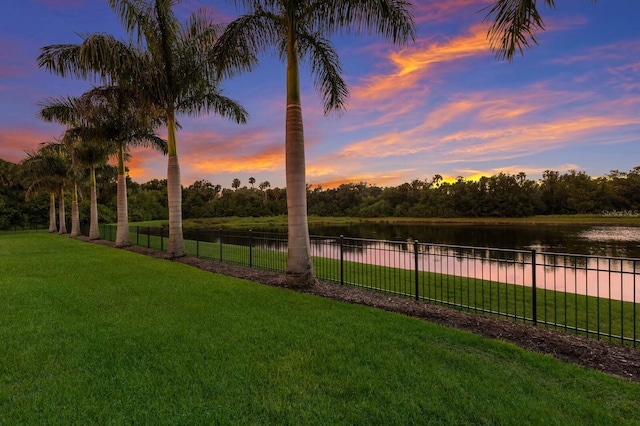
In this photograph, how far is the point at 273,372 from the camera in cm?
337

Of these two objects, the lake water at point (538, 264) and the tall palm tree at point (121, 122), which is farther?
the tall palm tree at point (121, 122)

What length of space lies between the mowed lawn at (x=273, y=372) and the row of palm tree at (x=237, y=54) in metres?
3.07

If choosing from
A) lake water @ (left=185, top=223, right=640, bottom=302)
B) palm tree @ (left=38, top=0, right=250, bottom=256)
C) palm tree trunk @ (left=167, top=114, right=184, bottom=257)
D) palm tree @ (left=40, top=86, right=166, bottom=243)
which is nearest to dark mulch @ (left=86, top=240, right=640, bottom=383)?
lake water @ (left=185, top=223, right=640, bottom=302)

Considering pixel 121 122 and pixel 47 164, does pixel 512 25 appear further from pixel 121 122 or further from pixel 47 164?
pixel 47 164

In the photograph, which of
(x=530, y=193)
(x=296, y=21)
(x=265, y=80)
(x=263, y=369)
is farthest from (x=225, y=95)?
(x=530, y=193)

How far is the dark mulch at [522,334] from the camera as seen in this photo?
3.85 meters

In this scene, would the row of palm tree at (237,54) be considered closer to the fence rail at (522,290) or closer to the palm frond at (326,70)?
the palm frond at (326,70)

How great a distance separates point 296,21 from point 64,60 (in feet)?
28.2

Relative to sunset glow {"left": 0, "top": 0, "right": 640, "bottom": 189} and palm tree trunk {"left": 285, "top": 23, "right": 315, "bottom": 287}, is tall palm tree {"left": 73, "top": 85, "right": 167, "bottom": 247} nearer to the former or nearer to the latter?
sunset glow {"left": 0, "top": 0, "right": 640, "bottom": 189}

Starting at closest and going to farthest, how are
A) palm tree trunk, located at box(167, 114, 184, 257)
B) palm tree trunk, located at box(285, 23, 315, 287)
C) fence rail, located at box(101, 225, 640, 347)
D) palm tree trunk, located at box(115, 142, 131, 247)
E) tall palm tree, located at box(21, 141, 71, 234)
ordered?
fence rail, located at box(101, 225, 640, 347), palm tree trunk, located at box(285, 23, 315, 287), palm tree trunk, located at box(167, 114, 184, 257), palm tree trunk, located at box(115, 142, 131, 247), tall palm tree, located at box(21, 141, 71, 234)

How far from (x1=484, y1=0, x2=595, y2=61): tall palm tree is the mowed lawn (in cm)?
444

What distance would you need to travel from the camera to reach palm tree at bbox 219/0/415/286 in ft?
23.9

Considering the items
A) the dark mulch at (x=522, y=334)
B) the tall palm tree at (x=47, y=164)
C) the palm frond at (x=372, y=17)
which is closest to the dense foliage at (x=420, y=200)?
the tall palm tree at (x=47, y=164)

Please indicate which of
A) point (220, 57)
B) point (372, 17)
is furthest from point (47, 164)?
point (372, 17)
